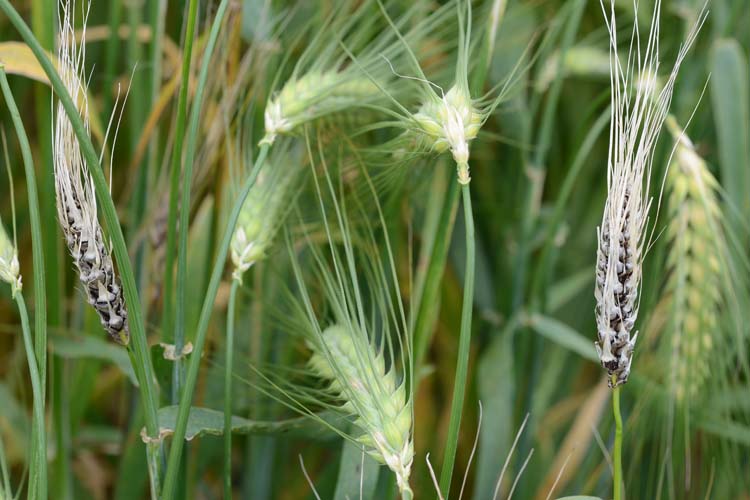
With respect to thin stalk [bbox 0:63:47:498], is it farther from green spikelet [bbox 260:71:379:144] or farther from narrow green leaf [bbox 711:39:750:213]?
narrow green leaf [bbox 711:39:750:213]

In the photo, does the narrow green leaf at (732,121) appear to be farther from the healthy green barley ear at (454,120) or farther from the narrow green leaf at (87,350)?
the narrow green leaf at (87,350)

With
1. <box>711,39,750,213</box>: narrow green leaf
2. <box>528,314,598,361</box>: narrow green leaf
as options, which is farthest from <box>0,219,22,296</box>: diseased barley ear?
<box>711,39,750,213</box>: narrow green leaf

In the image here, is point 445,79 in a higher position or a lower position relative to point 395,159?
higher

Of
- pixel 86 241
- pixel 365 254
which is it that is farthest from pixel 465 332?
pixel 365 254

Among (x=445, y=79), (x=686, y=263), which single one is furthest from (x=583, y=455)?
(x=445, y=79)

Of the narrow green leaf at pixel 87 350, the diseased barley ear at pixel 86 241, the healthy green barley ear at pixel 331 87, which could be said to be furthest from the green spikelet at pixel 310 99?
the narrow green leaf at pixel 87 350

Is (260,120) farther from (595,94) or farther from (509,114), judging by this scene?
(595,94)
